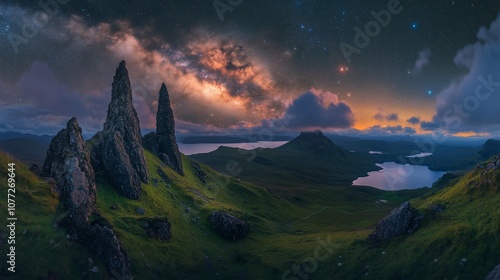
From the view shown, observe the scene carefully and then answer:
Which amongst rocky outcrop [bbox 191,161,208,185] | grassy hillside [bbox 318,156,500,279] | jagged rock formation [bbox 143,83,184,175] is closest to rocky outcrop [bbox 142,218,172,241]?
grassy hillside [bbox 318,156,500,279]

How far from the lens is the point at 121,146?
7012 centimetres

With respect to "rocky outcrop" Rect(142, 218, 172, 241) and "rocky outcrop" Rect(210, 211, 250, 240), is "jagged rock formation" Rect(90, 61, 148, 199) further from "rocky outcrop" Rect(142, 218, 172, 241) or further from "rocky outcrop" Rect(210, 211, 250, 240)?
"rocky outcrop" Rect(210, 211, 250, 240)

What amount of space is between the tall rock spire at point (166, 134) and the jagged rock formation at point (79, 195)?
5666 cm

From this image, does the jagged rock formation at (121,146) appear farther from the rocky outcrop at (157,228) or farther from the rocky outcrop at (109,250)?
the rocky outcrop at (109,250)

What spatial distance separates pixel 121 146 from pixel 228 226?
35524 millimetres

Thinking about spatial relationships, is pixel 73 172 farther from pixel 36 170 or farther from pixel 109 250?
pixel 109 250

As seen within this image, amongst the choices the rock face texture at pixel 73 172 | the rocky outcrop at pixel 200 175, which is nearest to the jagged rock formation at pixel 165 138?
the rocky outcrop at pixel 200 175

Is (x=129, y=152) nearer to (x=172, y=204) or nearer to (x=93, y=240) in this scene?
(x=172, y=204)

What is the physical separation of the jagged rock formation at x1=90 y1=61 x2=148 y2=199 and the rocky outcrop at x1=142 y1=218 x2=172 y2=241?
11.3 metres

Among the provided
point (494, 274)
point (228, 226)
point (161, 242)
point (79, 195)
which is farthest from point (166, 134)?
point (494, 274)

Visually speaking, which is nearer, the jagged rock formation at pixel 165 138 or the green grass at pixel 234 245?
the green grass at pixel 234 245

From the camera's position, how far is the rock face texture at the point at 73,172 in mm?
43781

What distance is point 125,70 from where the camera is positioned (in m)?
89.9

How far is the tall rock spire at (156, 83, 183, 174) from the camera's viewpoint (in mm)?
113625
